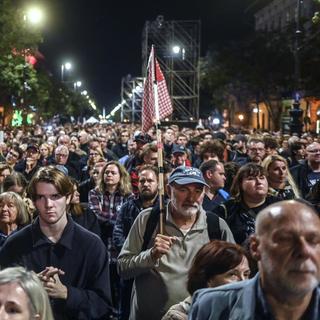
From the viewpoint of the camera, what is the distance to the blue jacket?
2.71 m

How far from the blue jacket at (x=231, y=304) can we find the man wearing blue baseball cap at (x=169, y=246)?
6.17 feet

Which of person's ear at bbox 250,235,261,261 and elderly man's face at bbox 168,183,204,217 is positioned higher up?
elderly man's face at bbox 168,183,204,217

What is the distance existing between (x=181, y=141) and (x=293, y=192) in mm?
8430

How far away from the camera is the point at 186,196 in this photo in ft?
17.3

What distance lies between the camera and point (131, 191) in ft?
28.1

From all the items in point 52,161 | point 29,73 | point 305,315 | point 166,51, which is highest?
point 166,51

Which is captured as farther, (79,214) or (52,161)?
(52,161)

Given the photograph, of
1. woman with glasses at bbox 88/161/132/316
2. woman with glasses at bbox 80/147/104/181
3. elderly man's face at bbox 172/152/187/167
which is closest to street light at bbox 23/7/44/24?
woman with glasses at bbox 80/147/104/181

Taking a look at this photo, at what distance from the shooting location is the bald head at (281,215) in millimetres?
2674

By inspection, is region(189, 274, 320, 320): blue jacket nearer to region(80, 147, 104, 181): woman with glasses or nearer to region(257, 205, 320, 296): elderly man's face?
region(257, 205, 320, 296): elderly man's face

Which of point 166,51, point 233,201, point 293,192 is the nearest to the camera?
point 233,201

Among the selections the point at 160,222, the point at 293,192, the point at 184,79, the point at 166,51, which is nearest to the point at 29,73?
the point at 166,51

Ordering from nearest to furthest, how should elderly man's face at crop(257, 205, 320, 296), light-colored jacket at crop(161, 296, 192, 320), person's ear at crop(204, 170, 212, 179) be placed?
elderly man's face at crop(257, 205, 320, 296) < light-colored jacket at crop(161, 296, 192, 320) < person's ear at crop(204, 170, 212, 179)

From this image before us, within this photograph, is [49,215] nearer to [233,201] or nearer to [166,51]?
[233,201]
